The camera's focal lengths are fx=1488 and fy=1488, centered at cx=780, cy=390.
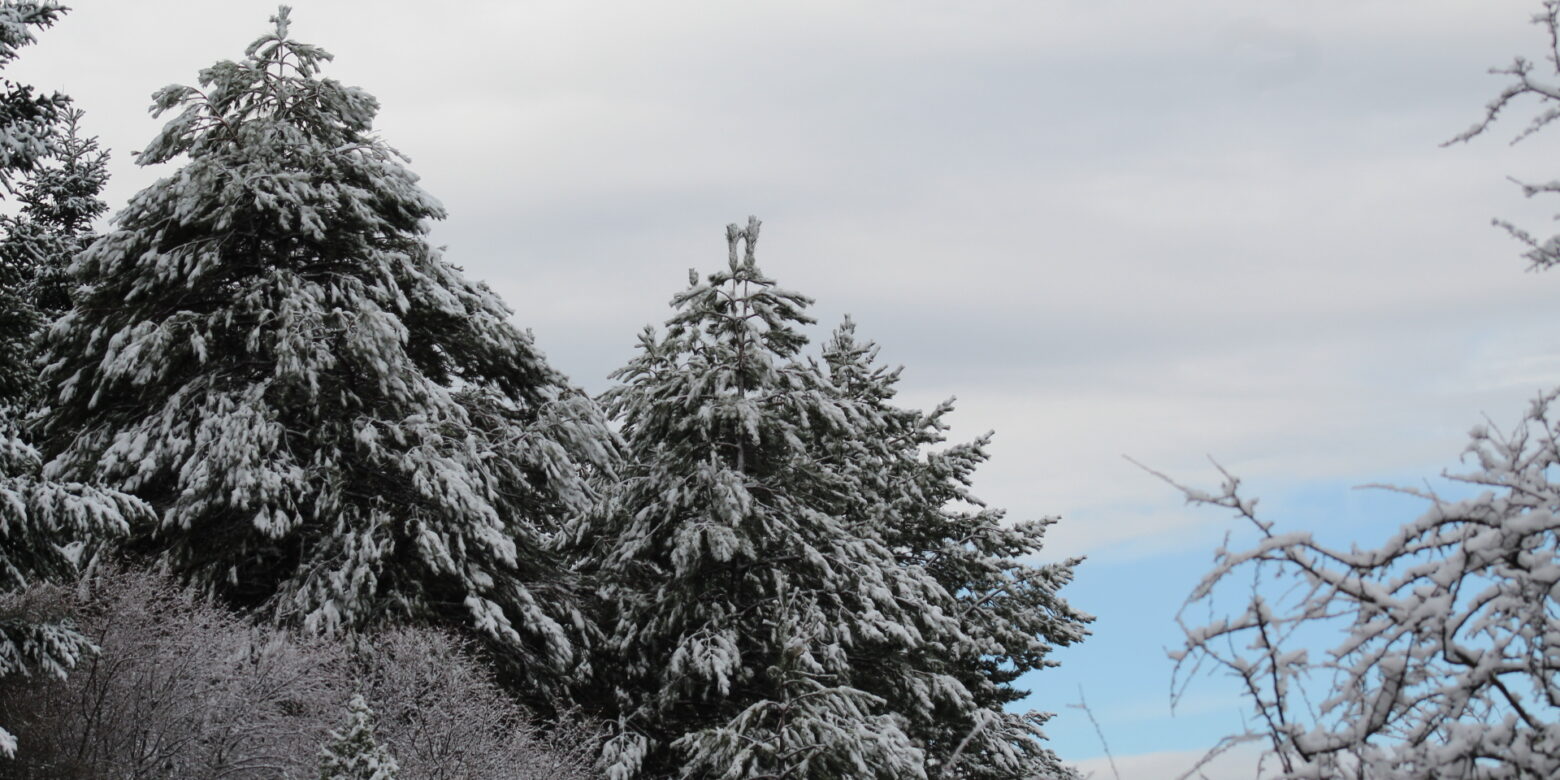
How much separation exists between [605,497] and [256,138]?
281 inches

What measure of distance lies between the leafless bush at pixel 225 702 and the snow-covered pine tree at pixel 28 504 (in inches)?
29.5

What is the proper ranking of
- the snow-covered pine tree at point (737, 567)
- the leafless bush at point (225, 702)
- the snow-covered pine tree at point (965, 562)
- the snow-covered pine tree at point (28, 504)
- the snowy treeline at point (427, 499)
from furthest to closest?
the snow-covered pine tree at point (965, 562) < the snow-covered pine tree at point (737, 567) < the snowy treeline at point (427, 499) < the leafless bush at point (225, 702) < the snow-covered pine tree at point (28, 504)

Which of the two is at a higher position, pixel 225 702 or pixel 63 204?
pixel 63 204

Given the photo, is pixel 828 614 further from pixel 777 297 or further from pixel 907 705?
pixel 777 297

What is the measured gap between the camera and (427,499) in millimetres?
19922

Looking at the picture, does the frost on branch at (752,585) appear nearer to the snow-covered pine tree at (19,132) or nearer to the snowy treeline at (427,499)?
the snowy treeline at (427,499)

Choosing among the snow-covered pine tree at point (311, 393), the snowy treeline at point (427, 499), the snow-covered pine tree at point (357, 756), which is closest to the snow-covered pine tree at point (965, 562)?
the snowy treeline at point (427, 499)

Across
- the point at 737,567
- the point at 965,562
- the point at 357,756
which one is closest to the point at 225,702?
the point at 357,756

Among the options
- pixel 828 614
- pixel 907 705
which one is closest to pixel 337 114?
pixel 828 614

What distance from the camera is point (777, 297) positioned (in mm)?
20531

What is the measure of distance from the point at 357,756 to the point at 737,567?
7851 millimetres

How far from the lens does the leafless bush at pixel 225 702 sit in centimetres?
1440

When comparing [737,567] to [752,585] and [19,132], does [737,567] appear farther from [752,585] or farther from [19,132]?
[19,132]

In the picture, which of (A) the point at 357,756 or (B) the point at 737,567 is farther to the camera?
(B) the point at 737,567
